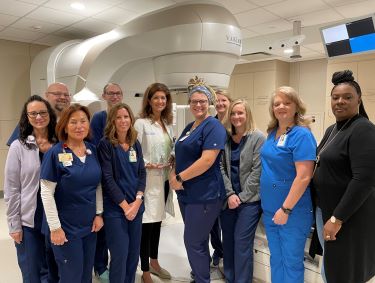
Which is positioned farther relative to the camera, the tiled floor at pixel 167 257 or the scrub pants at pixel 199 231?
the tiled floor at pixel 167 257

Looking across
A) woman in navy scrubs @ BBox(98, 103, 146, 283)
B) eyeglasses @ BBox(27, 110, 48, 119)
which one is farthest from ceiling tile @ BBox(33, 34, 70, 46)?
woman in navy scrubs @ BBox(98, 103, 146, 283)

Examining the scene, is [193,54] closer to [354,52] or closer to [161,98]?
[161,98]

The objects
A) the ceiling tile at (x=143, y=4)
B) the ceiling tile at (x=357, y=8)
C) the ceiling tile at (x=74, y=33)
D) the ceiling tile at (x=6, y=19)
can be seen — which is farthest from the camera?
the ceiling tile at (x=74, y=33)

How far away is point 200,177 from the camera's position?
183 centimetres

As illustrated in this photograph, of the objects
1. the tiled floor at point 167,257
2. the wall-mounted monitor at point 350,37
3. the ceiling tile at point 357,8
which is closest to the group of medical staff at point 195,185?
the tiled floor at point 167,257

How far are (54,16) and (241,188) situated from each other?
8.50 feet

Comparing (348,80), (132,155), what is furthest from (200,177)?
(348,80)

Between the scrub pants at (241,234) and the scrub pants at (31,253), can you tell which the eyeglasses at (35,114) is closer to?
the scrub pants at (31,253)

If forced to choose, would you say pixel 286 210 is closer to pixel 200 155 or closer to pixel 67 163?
pixel 200 155

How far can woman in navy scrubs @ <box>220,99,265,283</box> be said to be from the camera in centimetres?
189

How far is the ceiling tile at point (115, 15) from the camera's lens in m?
2.91

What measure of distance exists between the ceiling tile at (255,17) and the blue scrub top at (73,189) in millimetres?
2307

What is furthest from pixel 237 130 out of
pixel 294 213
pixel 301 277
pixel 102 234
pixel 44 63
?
pixel 44 63

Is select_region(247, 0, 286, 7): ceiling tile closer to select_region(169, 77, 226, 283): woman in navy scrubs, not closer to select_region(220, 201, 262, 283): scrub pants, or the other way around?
select_region(169, 77, 226, 283): woman in navy scrubs
